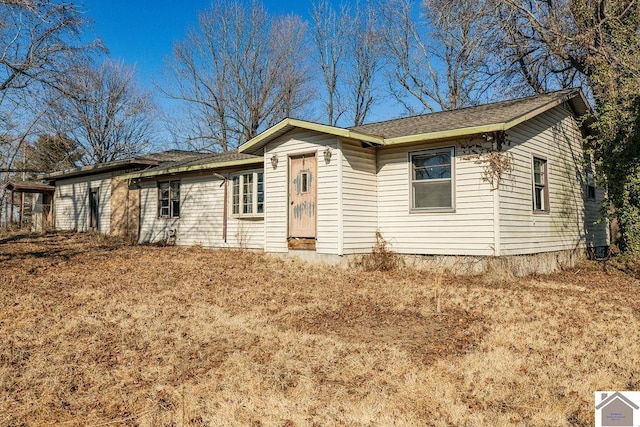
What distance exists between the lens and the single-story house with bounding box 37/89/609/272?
31.2ft

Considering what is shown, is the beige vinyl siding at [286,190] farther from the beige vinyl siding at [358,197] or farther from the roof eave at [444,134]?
the roof eave at [444,134]

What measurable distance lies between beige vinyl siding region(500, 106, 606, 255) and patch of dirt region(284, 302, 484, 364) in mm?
4009

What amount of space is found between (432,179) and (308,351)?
6.44 m

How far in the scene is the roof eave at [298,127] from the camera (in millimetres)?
10047

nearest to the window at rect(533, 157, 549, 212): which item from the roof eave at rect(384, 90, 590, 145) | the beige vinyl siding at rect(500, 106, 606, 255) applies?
the beige vinyl siding at rect(500, 106, 606, 255)

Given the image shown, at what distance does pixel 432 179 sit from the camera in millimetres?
10219

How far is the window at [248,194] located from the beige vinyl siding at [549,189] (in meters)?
6.84

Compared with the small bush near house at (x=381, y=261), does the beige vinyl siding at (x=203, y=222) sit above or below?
above

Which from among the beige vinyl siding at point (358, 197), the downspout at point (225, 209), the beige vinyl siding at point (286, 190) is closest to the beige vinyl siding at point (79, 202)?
→ the downspout at point (225, 209)

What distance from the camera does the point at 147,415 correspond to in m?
3.40

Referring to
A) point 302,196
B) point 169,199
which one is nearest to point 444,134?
point 302,196

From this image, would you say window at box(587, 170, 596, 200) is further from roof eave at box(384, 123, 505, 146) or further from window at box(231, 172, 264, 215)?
window at box(231, 172, 264, 215)

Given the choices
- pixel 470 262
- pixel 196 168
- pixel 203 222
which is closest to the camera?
pixel 470 262

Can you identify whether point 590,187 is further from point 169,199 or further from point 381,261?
point 169,199
